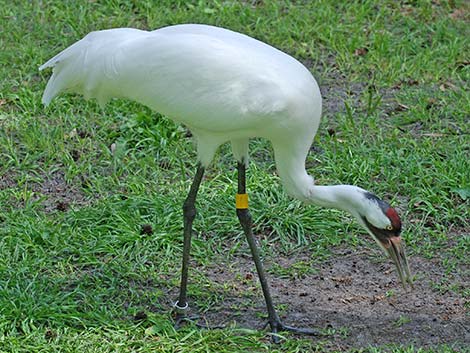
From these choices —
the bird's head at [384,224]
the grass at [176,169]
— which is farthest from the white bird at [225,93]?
the grass at [176,169]

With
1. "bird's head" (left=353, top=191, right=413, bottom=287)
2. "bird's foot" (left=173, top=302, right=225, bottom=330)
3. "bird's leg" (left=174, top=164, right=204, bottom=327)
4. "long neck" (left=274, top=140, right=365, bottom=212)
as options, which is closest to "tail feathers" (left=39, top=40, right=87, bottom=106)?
"bird's leg" (left=174, top=164, right=204, bottom=327)

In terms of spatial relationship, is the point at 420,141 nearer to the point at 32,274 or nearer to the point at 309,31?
the point at 309,31

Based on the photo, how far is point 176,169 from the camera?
7430 mm

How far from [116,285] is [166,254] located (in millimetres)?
445

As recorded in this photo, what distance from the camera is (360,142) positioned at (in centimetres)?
773

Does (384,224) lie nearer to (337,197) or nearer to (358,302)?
(337,197)

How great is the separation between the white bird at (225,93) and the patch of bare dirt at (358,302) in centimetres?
23

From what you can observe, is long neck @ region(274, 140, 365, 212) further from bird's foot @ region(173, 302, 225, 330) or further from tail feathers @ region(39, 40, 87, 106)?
tail feathers @ region(39, 40, 87, 106)

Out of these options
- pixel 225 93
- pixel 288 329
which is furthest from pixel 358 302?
pixel 225 93

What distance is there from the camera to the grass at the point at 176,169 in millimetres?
5918

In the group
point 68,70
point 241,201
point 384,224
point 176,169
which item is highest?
point 68,70

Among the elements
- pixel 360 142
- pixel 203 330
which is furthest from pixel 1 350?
pixel 360 142

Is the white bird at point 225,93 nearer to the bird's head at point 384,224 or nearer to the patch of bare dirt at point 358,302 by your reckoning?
the bird's head at point 384,224

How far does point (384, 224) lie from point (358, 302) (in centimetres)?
73
